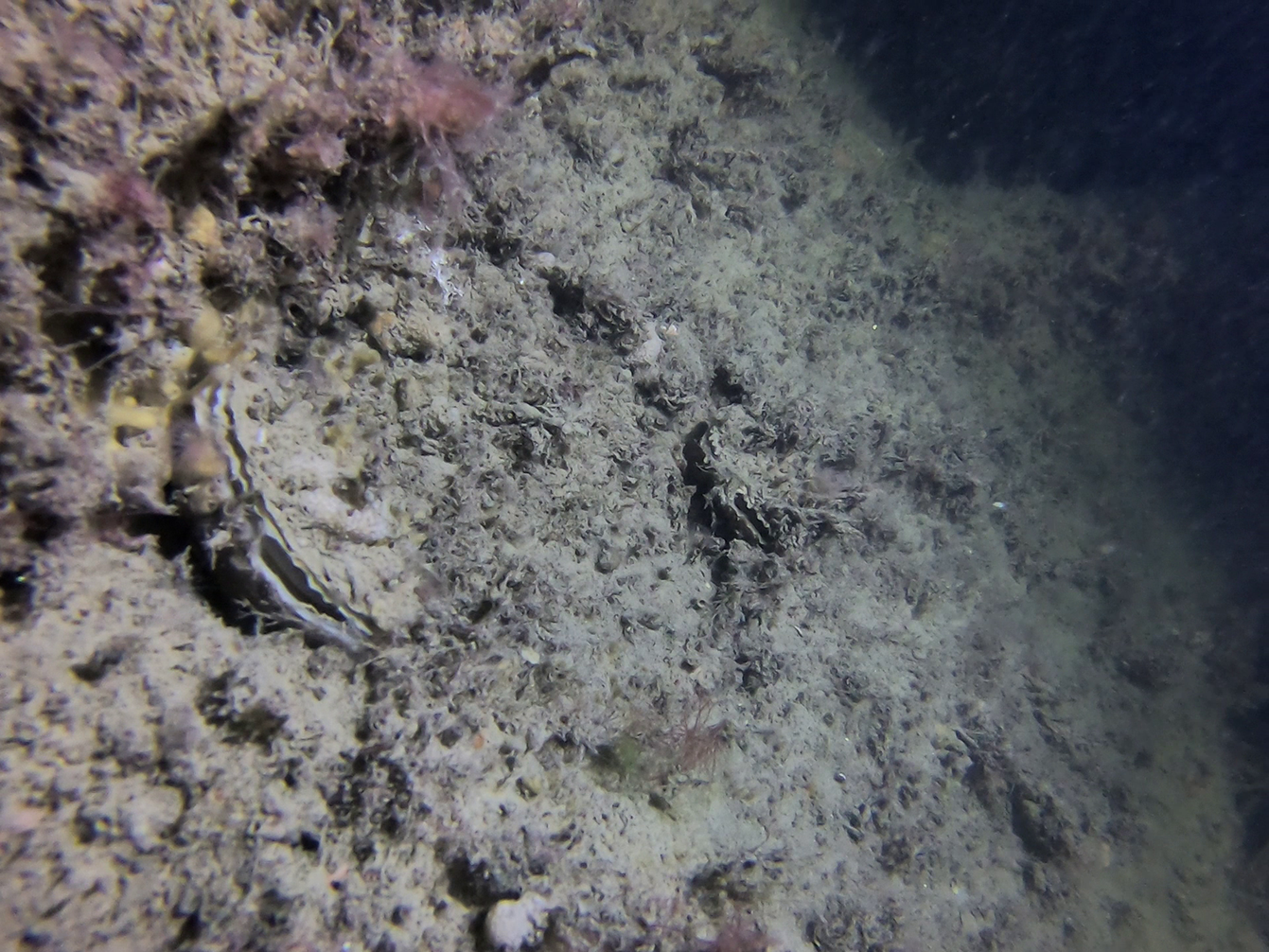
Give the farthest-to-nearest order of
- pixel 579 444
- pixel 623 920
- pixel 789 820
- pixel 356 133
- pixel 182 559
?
pixel 789 820 → pixel 579 444 → pixel 623 920 → pixel 356 133 → pixel 182 559

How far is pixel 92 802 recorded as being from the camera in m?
1.46

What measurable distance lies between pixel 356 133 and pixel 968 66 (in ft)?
26.2

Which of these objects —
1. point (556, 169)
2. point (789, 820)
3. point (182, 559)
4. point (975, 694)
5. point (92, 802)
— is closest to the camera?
point (92, 802)

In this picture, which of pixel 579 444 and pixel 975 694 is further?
pixel 975 694

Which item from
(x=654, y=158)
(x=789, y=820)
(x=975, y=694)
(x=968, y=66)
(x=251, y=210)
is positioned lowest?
(x=789, y=820)

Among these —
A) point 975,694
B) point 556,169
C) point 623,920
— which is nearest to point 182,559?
point 623,920

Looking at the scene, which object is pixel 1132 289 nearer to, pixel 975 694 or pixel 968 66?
pixel 968 66

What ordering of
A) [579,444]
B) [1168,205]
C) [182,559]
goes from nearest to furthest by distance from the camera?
[182,559]
[579,444]
[1168,205]

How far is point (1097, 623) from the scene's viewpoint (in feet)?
20.1

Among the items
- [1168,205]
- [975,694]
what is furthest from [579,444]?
[1168,205]

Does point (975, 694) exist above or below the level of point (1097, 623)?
below

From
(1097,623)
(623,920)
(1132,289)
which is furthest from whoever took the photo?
(1132,289)

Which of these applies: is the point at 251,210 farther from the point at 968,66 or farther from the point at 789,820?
the point at 968,66

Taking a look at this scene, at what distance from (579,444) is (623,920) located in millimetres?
1960
